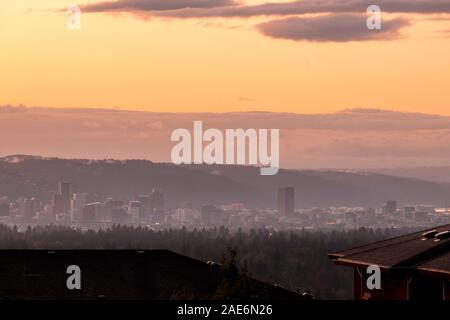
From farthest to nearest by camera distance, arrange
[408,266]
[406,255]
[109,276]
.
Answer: [109,276] → [406,255] → [408,266]

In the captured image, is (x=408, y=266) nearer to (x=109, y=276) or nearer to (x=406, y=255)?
(x=406, y=255)

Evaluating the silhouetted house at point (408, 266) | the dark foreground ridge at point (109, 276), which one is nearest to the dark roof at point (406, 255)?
the silhouetted house at point (408, 266)

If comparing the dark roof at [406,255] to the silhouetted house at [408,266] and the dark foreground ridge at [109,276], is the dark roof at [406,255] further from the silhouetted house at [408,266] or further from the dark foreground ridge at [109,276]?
the dark foreground ridge at [109,276]

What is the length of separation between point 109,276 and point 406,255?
29072 mm

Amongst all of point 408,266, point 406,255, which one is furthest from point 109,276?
point 408,266

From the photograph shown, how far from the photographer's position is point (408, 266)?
65.8 m

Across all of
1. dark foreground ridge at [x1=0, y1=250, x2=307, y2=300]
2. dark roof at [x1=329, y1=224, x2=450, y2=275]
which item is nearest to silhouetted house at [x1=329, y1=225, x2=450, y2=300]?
dark roof at [x1=329, y1=224, x2=450, y2=275]

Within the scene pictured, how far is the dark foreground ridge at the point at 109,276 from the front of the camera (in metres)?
85.1

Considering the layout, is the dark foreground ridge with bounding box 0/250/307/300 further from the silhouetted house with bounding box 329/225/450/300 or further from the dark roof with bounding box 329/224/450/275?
the silhouetted house with bounding box 329/225/450/300
